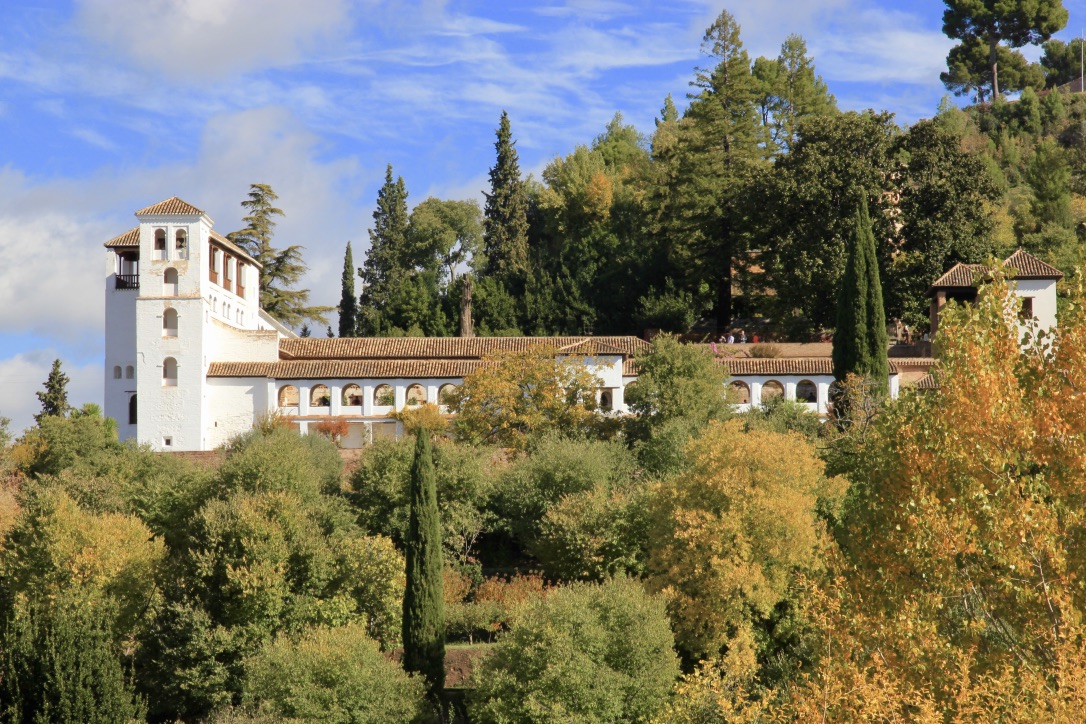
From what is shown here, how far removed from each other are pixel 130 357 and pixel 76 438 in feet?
29.1

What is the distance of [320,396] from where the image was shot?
163 ft

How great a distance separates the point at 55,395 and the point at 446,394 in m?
18.4

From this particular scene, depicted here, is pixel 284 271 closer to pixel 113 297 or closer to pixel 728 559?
pixel 113 297

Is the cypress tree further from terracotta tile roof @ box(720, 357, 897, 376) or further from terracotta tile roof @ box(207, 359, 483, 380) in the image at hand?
terracotta tile roof @ box(720, 357, 897, 376)

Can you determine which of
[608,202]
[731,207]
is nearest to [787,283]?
[731,207]

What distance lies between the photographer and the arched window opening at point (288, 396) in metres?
47.9

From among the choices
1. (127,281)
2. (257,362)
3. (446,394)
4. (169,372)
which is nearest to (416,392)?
(446,394)

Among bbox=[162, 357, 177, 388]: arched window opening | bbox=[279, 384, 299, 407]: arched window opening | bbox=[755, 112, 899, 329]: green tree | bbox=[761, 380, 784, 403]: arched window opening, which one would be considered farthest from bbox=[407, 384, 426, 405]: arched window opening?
bbox=[755, 112, 899, 329]: green tree

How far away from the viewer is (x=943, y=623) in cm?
1759

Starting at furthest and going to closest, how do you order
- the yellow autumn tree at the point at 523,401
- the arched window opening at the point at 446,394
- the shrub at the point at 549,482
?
the arched window opening at the point at 446,394, the yellow autumn tree at the point at 523,401, the shrub at the point at 549,482

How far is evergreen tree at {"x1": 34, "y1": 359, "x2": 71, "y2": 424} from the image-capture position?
5223 cm

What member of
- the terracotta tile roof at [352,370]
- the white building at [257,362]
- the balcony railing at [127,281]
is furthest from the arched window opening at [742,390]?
the balcony railing at [127,281]

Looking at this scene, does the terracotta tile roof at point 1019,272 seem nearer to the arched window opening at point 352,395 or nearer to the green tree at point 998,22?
the arched window opening at point 352,395

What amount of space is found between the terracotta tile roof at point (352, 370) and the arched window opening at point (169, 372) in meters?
1.22
